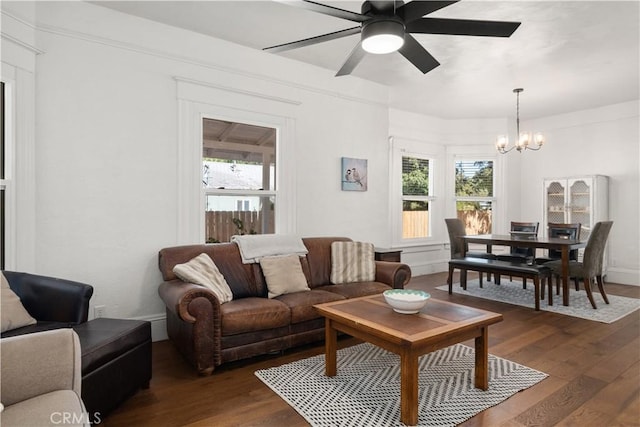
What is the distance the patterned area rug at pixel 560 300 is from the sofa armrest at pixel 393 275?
1.76 metres

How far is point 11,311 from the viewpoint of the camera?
7.25 ft

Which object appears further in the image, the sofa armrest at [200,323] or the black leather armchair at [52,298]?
the sofa armrest at [200,323]

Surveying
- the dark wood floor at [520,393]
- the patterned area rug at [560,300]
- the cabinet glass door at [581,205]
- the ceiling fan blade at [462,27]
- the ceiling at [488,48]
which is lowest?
the dark wood floor at [520,393]

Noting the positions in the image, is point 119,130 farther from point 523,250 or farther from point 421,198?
point 523,250

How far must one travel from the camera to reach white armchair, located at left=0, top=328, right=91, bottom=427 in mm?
1249

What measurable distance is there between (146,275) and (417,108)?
498 cm

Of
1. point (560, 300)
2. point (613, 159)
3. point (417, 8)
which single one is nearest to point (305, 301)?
point (417, 8)

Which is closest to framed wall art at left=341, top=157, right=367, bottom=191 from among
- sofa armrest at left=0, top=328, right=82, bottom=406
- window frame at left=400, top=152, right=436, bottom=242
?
window frame at left=400, top=152, right=436, bottom=242

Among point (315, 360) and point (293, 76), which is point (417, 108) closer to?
point (293, 76)

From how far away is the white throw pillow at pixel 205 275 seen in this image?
290 cm

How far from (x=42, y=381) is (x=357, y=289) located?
8.34 feet

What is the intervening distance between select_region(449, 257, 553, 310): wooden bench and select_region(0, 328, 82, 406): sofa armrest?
4468 millimetres

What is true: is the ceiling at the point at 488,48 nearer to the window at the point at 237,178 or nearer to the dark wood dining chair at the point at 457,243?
the window at the point at 237,178

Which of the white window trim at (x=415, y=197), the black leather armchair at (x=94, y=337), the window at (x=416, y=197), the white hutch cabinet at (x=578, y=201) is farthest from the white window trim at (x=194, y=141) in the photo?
the white hutch cabinet at (x=578, y=201)
